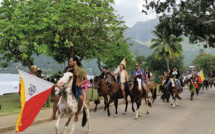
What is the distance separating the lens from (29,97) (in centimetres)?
673

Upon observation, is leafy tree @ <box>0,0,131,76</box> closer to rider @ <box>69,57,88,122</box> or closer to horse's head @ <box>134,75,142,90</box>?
horse's head @ <box>134,75,142,90</box>

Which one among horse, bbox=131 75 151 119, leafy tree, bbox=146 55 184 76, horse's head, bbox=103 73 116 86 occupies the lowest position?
horse, bbox=131 75 151 119

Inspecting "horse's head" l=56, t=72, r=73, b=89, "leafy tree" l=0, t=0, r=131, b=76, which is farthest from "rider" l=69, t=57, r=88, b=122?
"leafy tree" l=0, t=0, r=131, b=76

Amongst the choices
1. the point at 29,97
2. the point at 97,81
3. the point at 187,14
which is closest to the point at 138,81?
the point at 97,81

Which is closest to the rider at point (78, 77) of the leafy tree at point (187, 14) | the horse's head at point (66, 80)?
the horse's head at point (66, 80)

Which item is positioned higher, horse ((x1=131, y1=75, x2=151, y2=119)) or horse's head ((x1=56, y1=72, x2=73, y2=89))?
horse's head ((x1=56, y1=72, x2=73, y2=89))

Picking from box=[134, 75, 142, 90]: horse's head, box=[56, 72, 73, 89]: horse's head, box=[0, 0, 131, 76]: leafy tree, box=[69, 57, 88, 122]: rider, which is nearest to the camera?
box=[56, 72, 73, 89]: horse's head

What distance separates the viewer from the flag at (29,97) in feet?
21.3

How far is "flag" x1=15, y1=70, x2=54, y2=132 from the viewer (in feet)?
21.3

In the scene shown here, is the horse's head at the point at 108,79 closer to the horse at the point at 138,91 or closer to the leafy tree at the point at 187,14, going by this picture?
the horse at the point at 138,91

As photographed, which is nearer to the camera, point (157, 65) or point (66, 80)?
point (66, 80)

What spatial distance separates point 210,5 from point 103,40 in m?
12.0

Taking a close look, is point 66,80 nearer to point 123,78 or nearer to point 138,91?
point 138,91

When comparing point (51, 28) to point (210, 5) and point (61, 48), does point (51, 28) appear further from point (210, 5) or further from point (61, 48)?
point (210, 5)
